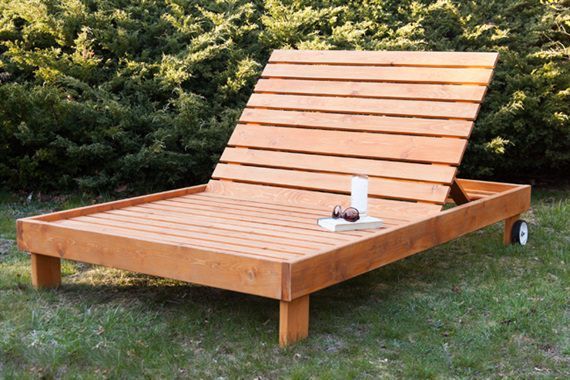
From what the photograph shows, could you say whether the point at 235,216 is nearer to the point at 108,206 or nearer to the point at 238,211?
the point at 238,211

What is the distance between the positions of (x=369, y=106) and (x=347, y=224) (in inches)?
56.8

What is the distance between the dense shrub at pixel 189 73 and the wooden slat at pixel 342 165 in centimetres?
76

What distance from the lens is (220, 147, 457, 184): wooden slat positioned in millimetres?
4637

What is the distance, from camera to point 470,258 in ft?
16.1

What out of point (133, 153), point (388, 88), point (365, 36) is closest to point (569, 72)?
point (365, 36)

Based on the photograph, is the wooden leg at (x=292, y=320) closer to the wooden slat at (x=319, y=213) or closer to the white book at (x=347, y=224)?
the white book at (x=347, y=224)

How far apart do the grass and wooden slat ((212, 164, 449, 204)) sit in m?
0.45

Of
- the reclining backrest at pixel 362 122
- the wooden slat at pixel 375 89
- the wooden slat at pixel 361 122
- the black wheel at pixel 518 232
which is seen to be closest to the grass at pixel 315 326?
the black wheel at pixel 518 232

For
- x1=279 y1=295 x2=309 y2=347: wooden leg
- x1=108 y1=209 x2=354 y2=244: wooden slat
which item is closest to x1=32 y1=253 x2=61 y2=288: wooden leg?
x1=108 y1=209 x2=354 y2=244: wooden slat

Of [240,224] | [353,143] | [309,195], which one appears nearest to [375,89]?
[353,143]

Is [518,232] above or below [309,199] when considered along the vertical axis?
below

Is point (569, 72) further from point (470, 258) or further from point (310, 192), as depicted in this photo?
point (310, 192)

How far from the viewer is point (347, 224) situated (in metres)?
3.98

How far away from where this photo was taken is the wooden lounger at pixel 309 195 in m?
3.43
